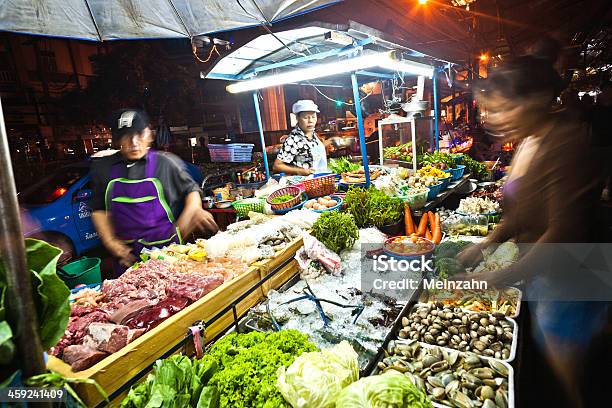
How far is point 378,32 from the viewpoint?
11.7 feet

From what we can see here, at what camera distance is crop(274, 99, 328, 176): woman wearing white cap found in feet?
19.3

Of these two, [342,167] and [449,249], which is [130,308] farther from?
[342,167]

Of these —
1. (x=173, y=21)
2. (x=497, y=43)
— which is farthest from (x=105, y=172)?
(x=497, y=43)

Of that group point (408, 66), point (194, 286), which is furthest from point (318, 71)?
point (194, 286)

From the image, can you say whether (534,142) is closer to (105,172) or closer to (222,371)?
(222,371)

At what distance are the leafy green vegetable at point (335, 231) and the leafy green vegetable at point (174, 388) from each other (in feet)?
5.97

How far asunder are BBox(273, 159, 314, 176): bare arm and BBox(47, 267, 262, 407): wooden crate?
336 cm

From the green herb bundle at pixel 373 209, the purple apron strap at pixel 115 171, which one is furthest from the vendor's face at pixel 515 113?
the purple apron strap at pixel 115 171

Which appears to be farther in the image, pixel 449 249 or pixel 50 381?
pixel 449 249

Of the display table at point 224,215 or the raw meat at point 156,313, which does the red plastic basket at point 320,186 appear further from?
the raw meat at point 156,313

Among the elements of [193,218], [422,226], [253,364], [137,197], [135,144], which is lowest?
[422,226]

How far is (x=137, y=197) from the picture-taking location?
370 centimetres

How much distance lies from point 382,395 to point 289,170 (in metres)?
4.86

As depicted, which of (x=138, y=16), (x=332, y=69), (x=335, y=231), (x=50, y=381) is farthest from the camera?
(x=332, y=69)
